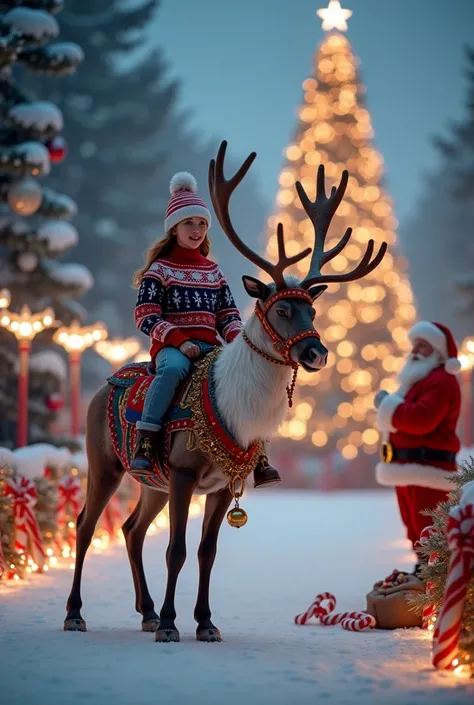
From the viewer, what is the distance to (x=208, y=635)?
5.73 metres

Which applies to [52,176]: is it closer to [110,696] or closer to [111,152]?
[111,152]

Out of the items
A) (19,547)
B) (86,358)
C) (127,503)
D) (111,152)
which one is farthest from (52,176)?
(19,547)

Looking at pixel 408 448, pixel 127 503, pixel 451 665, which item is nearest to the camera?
pixel 451 665

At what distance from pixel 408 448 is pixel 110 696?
4043 millimetres

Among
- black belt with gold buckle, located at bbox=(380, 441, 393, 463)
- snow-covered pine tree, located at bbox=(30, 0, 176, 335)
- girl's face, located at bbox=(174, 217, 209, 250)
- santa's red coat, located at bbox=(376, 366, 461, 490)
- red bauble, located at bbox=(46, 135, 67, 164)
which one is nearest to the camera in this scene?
girl's face, located at bbox=(174, 217, 209, 250)

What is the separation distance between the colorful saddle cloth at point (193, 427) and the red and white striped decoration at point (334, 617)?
4.52ft

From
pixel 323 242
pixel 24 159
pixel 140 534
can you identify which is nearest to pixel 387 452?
pixel 140 534

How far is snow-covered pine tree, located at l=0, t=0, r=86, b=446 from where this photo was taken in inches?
486

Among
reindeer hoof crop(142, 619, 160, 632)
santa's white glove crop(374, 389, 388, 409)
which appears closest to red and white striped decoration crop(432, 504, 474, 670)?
reindeer hoof crop(142, 619, 160, 632)

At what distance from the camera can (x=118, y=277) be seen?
114ft

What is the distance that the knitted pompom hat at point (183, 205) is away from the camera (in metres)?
6.33

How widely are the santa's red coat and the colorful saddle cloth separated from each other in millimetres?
2092

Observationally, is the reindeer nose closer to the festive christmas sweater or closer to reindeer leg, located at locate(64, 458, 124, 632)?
the festive christmas sweater

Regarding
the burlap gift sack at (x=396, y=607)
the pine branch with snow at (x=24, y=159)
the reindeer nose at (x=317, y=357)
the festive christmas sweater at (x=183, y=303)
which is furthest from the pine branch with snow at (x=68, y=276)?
the reindeer nose at (x=317, y=357)
